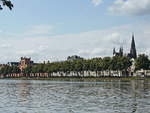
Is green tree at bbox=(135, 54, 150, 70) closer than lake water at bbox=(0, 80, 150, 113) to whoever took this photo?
No

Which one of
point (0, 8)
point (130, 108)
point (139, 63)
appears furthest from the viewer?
point (139, 63)

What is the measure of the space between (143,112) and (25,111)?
1419 cm

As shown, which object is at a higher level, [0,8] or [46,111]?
[0,8]

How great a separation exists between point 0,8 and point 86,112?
849 inches

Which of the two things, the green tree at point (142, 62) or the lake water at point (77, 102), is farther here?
the green tree at point (142, 62)

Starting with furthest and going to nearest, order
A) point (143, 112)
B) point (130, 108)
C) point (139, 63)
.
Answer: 1. point (139, 63)
2. point (130, 108)
3. point (143, 112)

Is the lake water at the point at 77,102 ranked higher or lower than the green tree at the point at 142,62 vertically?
lower

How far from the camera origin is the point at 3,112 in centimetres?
4091

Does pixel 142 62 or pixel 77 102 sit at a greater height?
pixel 142 62

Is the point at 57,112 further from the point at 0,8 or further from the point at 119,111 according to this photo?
the point at 0,8

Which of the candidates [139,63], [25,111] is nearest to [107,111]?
[25,111]

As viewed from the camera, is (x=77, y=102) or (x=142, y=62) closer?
(x=77, y=102)

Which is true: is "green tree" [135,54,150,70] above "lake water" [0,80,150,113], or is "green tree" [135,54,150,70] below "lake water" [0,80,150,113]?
above

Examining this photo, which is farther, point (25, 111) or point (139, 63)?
point (139, 63)
